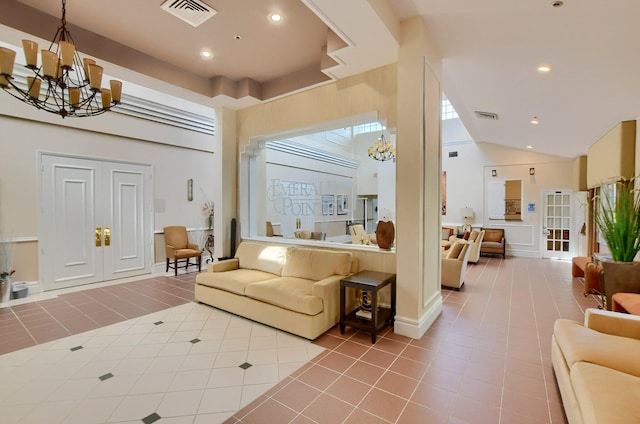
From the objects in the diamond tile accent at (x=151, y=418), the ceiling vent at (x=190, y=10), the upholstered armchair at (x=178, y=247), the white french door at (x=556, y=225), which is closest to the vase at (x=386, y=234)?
the diamond tile accent at (x=151, y=418)

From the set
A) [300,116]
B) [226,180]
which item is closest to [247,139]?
[226,180]

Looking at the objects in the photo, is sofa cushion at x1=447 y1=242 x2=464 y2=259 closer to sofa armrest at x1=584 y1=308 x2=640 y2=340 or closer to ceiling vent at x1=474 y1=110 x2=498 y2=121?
ceiling vent at x1=474 y1=110 x2=498 y2=121

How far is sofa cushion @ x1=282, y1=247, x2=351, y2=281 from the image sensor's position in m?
3.62

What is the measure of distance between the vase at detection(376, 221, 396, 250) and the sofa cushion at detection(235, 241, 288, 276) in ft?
4.82

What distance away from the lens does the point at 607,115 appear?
4.37 metres

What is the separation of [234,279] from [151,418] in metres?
1.99

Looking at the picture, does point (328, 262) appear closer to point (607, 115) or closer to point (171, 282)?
point (171, 282)

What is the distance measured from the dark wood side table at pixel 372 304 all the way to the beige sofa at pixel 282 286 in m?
0.14

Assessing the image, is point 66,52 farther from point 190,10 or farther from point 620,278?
point 620,278

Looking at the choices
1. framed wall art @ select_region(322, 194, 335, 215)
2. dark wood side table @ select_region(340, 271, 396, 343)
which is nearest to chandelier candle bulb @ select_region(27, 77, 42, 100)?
dark wood side table @ select_region(340, 271, 396, 343)

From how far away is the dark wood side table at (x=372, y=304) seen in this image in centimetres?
303

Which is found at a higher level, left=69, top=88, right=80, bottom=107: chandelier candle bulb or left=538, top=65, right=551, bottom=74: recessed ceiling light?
left=538, top=65, right=551, bottom=74: recessed ceiling light

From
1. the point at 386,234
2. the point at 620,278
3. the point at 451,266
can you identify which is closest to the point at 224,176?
the point at 386,234

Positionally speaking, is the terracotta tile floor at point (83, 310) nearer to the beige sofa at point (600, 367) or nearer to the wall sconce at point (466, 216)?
the beige sofa at point (600, 367)
